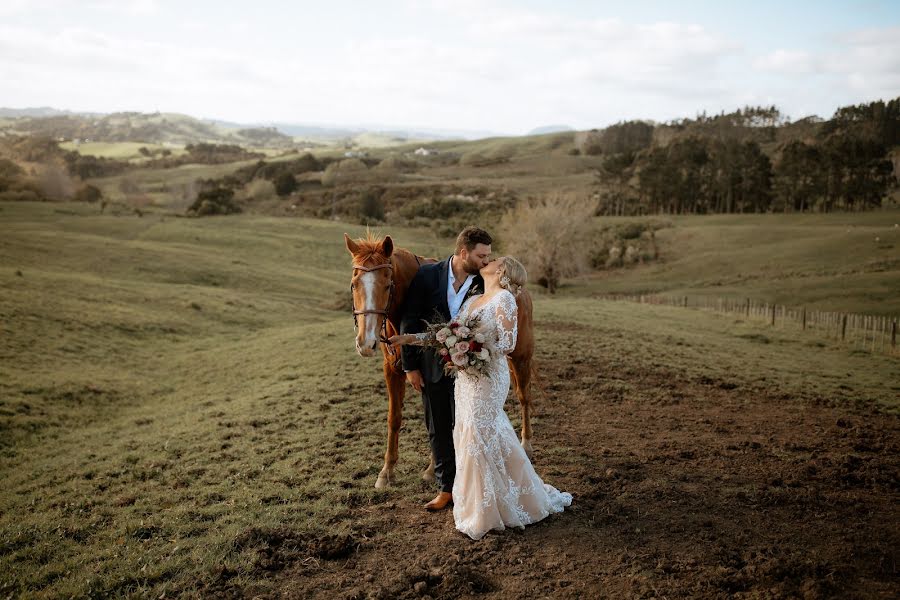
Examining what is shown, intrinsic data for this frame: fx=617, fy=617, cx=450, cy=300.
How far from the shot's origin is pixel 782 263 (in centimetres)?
5038

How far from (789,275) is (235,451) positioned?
47.1 meters

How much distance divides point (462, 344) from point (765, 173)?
85786 mm

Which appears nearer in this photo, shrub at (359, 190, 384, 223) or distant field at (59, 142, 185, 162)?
shrub at (359, 190, 384, 223)

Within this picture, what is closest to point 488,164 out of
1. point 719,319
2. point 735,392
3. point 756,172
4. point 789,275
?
point 756,172

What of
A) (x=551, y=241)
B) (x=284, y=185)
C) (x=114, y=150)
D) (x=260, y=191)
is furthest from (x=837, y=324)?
(x=114, y=150)

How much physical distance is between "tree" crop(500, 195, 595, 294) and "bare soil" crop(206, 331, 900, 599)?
37917 millimetres

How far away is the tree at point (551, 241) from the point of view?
4853 centimetres

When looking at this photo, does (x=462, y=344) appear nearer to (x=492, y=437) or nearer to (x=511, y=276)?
(x=511, y=276)

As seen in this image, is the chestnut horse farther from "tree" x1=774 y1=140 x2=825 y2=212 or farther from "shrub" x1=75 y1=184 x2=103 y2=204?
"tree" x1=774 y1=140 x2=825 y2=212

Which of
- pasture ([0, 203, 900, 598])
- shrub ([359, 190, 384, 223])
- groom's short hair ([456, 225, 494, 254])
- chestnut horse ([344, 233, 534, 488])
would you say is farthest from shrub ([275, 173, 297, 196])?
groom's short hair ([456, 225, 494, 254])

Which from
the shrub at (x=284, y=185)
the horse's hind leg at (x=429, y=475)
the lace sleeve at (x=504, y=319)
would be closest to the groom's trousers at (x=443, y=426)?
the horse's hind leg at (x=429, y=475)

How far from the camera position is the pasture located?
19.0 ft

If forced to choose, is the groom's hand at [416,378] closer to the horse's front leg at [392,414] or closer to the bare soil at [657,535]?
the horse's front leg at [392,414]

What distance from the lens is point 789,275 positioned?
154 feet
